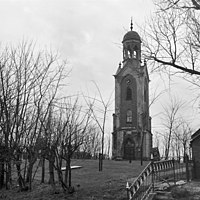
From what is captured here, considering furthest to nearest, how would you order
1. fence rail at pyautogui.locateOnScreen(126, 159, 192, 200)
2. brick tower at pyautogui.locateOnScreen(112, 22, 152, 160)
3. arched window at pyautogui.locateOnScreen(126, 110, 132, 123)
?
arched window at pyautogui.locateOnScreen(126, 110, 132, 123)
brick tower at pyautogui.locateOnScreen(112, 22, 152, 160)
fence rail at pyautogui.locateOnScreen(126, 159, 192, 200)

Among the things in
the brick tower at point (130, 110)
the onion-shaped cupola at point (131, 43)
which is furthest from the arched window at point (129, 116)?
the onion-shaped cupola at point (131, 43)

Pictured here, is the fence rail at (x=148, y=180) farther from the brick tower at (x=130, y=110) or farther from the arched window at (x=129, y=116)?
the arched window at (x=129, y=116)

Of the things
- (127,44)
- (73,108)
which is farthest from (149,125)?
(73,108)

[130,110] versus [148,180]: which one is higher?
[130,110]

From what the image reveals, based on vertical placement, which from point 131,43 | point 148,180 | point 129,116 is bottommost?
point 148,180

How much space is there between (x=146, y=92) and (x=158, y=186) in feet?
124

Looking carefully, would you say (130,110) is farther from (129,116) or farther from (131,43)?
(131,43)

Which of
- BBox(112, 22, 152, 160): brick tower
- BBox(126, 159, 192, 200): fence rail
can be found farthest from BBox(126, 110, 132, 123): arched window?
BBox(126, 159, 192, 200): fence rail

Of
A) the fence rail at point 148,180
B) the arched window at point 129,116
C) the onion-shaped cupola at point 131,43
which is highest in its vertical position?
the onion-shaped cupola at point 131,43

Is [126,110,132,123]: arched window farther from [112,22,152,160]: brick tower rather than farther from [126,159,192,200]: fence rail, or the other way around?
[126,159,192,200]: fence rail

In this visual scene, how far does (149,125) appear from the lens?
159 ft

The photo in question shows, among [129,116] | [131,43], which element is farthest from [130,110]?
[131,43]

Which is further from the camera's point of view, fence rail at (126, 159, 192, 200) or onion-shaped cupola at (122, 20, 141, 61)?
onion-shaped cupola at (122, 20, 141, 61)

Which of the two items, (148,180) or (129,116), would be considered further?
(129,116)
